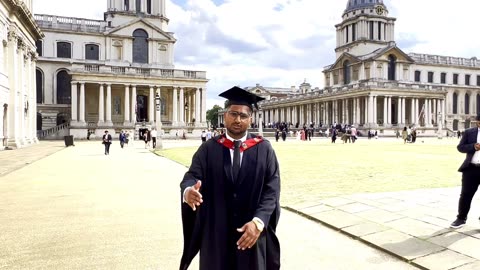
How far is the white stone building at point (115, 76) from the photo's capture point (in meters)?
53.7

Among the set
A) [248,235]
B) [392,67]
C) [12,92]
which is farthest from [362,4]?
[248,235]

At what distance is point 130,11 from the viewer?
209 feet

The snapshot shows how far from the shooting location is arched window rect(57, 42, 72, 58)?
A: 62.9 m

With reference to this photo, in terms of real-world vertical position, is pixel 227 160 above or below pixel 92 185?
above

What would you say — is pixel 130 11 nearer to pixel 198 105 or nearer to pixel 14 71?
pixel 198 105

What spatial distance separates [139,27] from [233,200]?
63406mm

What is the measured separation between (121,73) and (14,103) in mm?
24053

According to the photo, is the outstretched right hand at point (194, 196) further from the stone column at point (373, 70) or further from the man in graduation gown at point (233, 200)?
the stone column at point (373, 70)

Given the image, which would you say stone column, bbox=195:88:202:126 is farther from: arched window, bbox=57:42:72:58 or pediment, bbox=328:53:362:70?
pediment, bbox=328:53:362:70

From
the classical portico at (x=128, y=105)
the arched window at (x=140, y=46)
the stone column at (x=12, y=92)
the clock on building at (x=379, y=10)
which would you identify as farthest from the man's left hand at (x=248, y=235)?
the clock on building at (x=379, y=10)

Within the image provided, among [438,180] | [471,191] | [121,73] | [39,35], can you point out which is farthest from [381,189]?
[121,73]

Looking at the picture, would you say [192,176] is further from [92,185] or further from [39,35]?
[39,35]

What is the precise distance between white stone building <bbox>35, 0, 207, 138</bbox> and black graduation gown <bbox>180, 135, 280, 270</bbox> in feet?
169

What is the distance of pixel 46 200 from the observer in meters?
9.61
